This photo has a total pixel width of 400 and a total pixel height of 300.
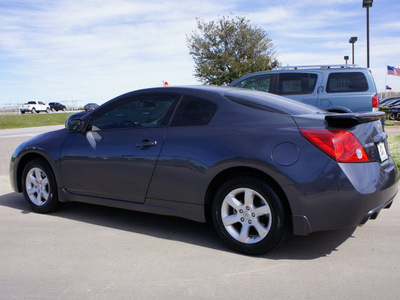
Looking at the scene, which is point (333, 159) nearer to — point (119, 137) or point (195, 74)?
point (119, 137)

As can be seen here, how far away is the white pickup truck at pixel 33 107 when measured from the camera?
2234 inches

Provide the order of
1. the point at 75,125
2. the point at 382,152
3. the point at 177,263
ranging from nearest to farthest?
the point at 177,263 < the point at 382,152 < the point at 75,125

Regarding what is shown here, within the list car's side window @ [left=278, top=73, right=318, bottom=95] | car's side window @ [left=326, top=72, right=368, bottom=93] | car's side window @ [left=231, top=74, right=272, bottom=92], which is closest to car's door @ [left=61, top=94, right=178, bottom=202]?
car's side window @ [left=231, top=74, right=272, bottom=92]

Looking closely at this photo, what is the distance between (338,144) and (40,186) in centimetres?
364

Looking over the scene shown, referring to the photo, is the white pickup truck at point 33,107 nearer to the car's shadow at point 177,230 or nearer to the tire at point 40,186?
the tire at point 40,186

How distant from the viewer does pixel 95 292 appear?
10.2ft

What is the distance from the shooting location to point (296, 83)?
31.8 ft

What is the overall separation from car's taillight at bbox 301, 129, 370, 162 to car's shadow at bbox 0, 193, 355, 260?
956 mm

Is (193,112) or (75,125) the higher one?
(193,112)

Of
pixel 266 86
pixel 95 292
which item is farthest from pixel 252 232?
pixel 266 86

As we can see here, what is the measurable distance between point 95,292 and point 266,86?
7661mm

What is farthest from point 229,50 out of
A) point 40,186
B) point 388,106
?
point 40,186

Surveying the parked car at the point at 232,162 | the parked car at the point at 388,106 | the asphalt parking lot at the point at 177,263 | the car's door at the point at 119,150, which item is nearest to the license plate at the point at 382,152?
the parked car at the point at 232,162

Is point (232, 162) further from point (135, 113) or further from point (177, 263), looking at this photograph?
point (135, 113)
